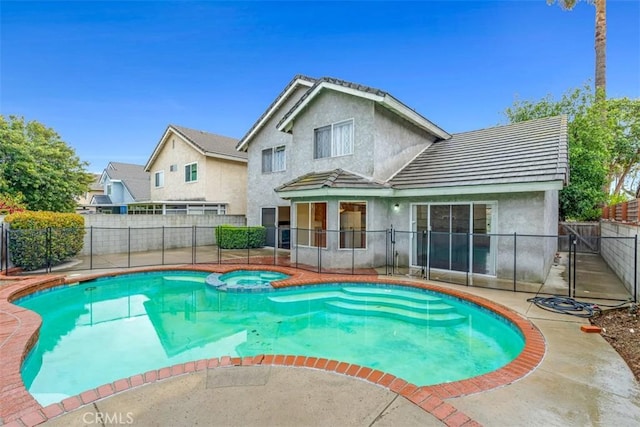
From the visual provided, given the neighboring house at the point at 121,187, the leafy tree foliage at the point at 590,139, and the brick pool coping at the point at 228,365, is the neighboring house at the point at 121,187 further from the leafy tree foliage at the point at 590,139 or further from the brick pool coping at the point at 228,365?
the leafy tree foliage at the point at 590,139

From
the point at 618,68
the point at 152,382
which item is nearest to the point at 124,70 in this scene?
the point at 152,382

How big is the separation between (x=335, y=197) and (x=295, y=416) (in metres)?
9.24

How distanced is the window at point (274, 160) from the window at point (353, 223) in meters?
6.36

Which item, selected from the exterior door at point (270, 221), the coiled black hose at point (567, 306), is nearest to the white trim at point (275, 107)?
the exterior door at point (270, 221)

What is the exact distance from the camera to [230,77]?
26.3 metres

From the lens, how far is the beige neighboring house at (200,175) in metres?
21.2

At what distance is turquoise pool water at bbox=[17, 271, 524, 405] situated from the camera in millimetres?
5375

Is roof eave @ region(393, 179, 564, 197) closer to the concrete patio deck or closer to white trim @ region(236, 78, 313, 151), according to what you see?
the concrete patio deck

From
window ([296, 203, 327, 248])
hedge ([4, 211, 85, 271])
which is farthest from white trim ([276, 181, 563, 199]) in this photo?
hedge ([4, 211, 85, 271])

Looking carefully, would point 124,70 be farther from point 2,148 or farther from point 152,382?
point 152,382

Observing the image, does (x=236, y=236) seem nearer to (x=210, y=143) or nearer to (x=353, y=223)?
(x=353, y=223)

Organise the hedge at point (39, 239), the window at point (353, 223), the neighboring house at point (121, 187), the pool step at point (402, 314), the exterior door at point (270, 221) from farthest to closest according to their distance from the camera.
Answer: the neighboring house at point (121, 187) < the exterior door at point (270, 221) < the window at point (353, 223) < the hedge at point (39, 239) < the pool step at point (402, 314)

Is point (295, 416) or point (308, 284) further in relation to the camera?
point (308, 284)

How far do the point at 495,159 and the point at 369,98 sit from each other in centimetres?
495
